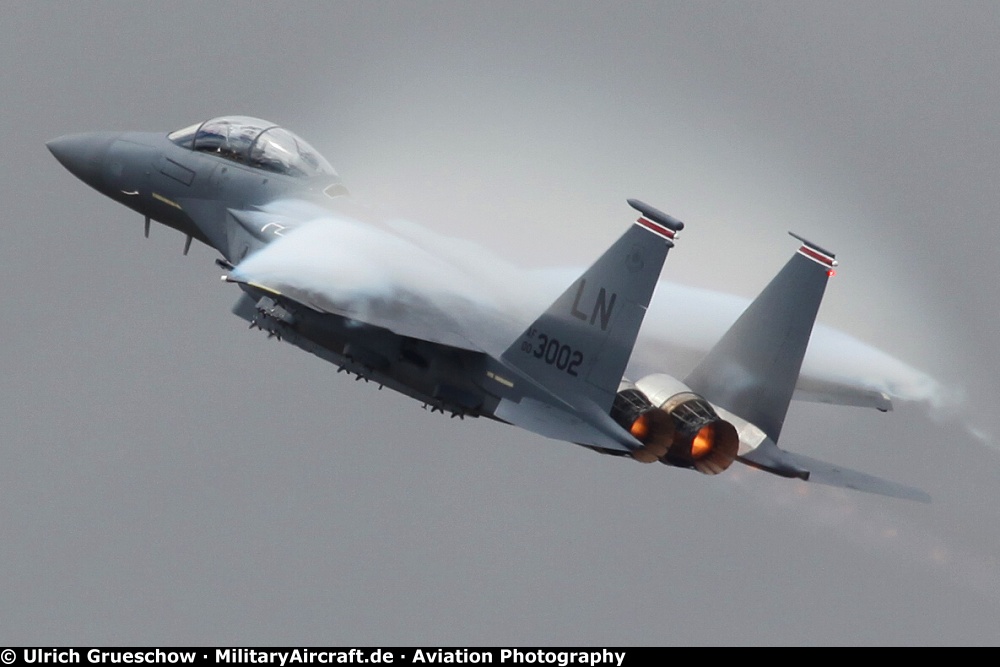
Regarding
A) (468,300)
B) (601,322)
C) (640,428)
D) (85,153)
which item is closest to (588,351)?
(601,322)

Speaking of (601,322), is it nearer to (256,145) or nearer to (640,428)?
(640,428)

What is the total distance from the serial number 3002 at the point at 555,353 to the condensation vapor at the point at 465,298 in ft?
2.21

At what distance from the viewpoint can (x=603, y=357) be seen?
2122 cm

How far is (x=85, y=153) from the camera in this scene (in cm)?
2753

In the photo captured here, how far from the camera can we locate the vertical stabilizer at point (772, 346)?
2244 cm

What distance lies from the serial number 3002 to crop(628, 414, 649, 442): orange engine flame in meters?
0.92

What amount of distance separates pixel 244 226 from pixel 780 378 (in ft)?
24.6

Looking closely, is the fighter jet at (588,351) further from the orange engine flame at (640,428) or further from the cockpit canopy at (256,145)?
the cockpit canopy at (256,145)

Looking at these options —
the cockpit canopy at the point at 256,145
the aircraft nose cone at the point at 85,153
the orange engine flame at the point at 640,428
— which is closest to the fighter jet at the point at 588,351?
the orange engine flame at the point at 640,428

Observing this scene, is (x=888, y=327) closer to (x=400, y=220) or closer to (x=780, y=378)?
(x=780, y=378)

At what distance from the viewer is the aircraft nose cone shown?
89.7 ft

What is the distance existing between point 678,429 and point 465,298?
361cm

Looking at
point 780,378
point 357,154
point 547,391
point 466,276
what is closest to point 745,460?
point 780,378

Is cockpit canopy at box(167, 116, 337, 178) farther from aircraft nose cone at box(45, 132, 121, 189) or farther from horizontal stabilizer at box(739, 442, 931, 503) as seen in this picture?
horizontal stabilizer at box(739, 442, 931, 503)
